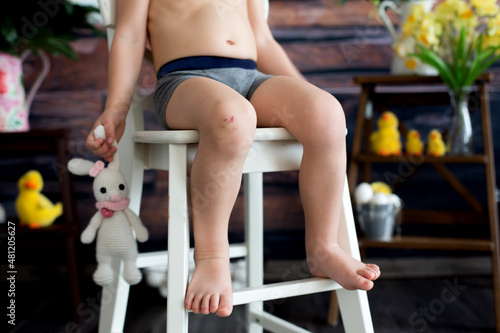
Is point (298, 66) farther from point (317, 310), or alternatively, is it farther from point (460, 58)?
point (317, 310)

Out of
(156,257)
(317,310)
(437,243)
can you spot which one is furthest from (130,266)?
(437,243)

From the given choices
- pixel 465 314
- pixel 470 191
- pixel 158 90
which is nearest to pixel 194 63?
pixel 158 90

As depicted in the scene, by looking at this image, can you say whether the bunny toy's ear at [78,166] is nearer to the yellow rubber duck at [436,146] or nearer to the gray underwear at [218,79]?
the gray underwear at [218,79]

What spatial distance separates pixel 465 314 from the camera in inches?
54.2

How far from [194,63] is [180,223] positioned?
1.05 ft

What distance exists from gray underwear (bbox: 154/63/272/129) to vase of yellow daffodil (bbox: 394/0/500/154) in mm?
582

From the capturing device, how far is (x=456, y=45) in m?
1.34

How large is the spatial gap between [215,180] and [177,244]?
0.38 ft

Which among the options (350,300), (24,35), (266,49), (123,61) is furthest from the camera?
A: (24,35)

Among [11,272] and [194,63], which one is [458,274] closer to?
[194,63]

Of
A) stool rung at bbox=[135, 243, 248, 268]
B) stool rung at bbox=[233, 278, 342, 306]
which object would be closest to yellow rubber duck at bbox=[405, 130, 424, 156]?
stool rung at bbox=[135, 243, 248, 268]

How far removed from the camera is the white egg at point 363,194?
1406 mm

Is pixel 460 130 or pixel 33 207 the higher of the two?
pixel 460 130

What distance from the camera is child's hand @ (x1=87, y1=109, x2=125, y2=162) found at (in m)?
0.84
